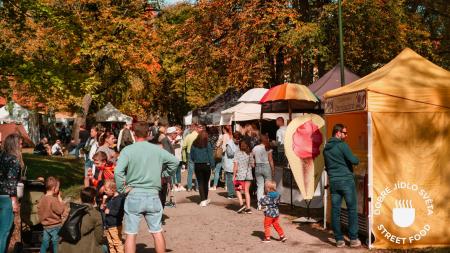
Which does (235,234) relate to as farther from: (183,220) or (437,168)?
(437,168)

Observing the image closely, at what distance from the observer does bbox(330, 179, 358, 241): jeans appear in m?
9.26

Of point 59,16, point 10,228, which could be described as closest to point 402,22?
point 59,16

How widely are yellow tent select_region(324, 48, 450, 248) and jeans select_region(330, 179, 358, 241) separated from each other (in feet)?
0.79

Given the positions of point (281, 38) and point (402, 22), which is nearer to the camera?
point (281, 38)

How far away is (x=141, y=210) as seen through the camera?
733cm

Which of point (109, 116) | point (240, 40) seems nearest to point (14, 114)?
point (109, 116)

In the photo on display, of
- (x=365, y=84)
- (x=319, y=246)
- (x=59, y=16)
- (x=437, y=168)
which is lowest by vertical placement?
(x=319, y=246)

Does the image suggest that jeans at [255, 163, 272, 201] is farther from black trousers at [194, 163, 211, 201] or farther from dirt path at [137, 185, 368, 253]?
black trousers at [194, 163, 211, 201]

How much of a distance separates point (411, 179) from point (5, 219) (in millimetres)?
6017

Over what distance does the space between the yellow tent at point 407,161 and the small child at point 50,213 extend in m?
4.65

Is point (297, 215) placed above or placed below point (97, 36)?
below

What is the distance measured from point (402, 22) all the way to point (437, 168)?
19727mm

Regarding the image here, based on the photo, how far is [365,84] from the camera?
31.4 feet

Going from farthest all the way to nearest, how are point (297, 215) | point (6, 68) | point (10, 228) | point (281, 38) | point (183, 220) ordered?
point (281, 38)
point (6, 68)
point (297, 215)
point (183, 220)
point (10, 228)
